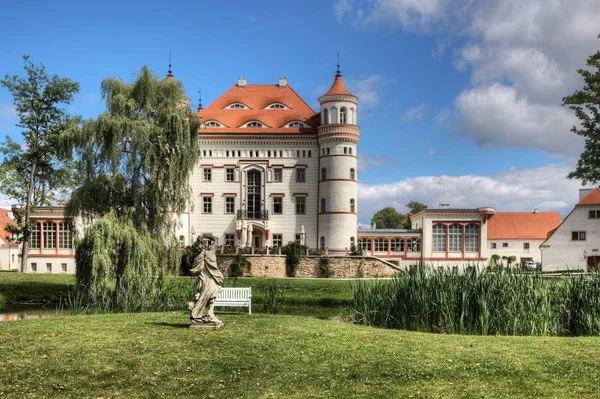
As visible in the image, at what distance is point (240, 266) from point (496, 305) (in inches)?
991

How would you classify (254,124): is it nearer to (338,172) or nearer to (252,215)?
(252,215)

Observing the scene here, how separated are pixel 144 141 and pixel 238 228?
2287cm

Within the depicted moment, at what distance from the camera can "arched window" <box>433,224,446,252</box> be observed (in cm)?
4459

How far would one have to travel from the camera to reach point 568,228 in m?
40.9

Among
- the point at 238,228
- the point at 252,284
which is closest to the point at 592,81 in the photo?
the point at 252,284

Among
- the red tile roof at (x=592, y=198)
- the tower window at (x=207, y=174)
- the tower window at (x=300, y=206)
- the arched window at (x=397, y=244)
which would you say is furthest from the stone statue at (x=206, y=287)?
the red tile roof at (x=592, y=198)

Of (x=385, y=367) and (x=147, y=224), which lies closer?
(x=385, y=367)

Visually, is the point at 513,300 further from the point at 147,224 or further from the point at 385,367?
the point at 147,224

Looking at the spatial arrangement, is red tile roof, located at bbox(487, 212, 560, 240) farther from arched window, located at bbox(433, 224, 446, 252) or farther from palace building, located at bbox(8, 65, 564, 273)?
arched window, located at bbox(433, 224, 446, 252)

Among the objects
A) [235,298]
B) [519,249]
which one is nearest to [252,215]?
[235,298]

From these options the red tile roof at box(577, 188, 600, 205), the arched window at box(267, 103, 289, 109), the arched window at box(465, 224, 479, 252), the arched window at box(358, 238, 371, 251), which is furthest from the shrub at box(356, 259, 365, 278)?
the red tile roof at box(577, 188, 600, 205)

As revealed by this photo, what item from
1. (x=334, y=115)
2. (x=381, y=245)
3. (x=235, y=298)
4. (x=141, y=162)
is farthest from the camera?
(x=381, y=245)

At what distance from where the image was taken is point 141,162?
2072 centimetres

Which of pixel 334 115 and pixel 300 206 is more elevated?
pixel 334 115
